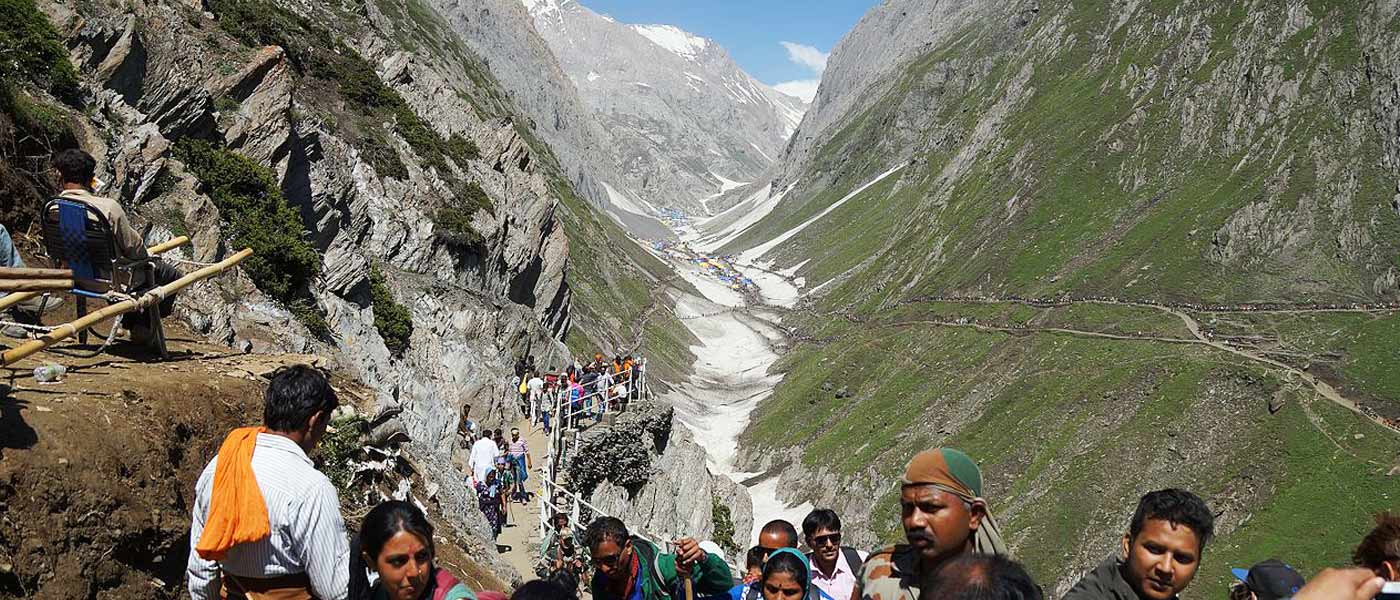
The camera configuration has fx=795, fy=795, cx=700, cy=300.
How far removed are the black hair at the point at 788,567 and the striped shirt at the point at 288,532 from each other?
2.91 meters

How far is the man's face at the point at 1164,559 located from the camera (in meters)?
4.86

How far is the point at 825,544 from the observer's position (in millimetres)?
7457

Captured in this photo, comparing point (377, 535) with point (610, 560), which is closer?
point (377, 535)

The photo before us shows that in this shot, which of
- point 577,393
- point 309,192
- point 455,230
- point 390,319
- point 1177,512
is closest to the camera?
point 1177,512

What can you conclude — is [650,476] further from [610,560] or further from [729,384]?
[729,384]

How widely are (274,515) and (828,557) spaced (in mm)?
4824

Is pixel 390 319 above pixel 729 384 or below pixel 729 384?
above

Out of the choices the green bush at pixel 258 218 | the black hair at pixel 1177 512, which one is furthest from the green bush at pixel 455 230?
the black hair at pixel 1177 512

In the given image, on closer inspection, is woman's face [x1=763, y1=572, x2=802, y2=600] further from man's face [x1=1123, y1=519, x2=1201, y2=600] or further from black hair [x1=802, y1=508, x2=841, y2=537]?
man's face [x1=1123, y1=519, x2=1201, y2=600]

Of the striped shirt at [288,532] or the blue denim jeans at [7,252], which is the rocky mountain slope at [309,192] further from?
the striped shirt at [288,532]

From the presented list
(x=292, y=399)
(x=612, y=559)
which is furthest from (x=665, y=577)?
(x=292, y=399)

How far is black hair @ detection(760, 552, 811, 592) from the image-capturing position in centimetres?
589

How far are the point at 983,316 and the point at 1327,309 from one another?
80.2 ft

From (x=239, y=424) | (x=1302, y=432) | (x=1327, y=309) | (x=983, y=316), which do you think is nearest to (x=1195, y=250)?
(x=1327, y=309)
